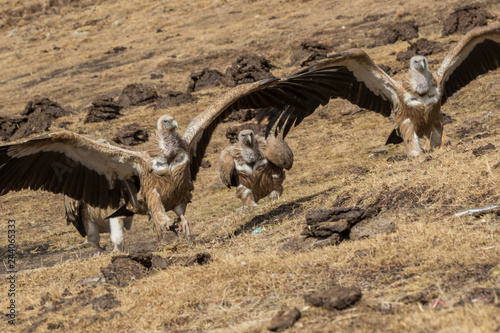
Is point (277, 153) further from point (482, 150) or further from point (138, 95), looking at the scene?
point (138, 95)

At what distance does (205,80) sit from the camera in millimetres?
21875

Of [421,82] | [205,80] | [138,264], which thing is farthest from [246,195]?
[205,80]

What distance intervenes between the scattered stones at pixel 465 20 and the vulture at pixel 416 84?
417 inches

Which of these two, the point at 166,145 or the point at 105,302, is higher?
the point at 166,145

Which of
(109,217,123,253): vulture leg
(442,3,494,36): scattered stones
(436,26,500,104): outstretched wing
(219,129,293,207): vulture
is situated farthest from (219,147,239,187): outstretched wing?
(442,3,494,36): scattered stones

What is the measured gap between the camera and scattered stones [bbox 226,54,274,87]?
820 inches

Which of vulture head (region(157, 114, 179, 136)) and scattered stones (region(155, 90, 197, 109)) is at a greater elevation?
vulture head (region(157, 114, 179, 136))

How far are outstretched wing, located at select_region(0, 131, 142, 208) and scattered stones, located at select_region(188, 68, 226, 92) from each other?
43.4ft

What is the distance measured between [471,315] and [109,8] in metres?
43.3

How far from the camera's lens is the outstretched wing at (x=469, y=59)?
10328 millimetres

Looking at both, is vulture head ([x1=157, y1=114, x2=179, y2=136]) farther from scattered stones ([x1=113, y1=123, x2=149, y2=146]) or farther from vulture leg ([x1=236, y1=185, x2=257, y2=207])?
scattered stones ([x1=113, y1=123, x2=149, y2=146])

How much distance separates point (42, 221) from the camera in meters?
13.6

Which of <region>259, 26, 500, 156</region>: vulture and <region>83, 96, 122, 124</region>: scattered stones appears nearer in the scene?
<region>259, 26, 500, 156</region>: vulture

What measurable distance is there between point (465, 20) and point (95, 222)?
15099 millimetres
